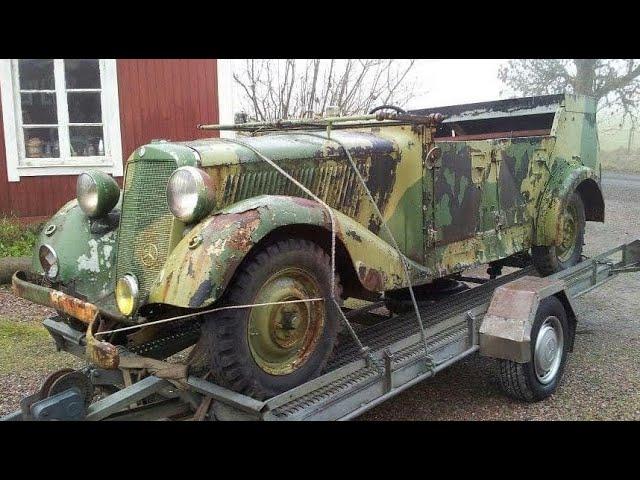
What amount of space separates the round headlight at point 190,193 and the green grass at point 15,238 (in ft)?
18.7

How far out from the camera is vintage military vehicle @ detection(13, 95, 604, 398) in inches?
114

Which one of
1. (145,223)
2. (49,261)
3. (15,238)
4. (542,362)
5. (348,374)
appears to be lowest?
(542,362)

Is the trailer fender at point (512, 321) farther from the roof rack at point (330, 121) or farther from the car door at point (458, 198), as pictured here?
the roof rack at point (330, 121)

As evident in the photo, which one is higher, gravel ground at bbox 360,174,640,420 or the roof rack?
the roof rack

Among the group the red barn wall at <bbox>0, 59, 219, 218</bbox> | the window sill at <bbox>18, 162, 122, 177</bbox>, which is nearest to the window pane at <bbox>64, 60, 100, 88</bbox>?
the red barn wall at <bbox>0, 59, 219, 218</bbox>

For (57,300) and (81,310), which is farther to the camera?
(57,300)

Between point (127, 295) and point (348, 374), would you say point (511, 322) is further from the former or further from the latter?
point (127, 295)

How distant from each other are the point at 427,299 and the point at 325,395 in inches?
101

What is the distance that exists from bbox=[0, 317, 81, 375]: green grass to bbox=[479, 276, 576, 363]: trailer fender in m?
3.39

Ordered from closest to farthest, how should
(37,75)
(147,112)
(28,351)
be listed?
(28,351)
(37,75)
(147,112)

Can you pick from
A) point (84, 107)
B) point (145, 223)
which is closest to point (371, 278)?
point (145, 223)

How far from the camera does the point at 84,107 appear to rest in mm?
8531

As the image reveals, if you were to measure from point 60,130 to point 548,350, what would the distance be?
23.2 ft

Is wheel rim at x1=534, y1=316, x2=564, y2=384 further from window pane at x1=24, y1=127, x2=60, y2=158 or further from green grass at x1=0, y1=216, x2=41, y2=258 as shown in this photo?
window pane at x1=24, y1=127, x2=60, y2=158
